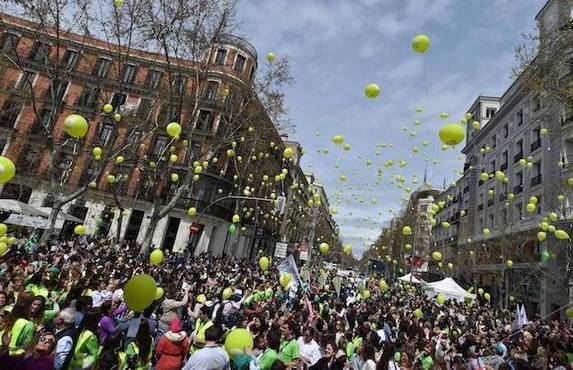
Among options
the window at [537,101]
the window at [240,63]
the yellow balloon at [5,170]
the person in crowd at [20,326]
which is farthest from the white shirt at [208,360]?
the window at [240,63]

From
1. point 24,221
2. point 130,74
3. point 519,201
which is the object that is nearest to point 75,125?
point 24,221

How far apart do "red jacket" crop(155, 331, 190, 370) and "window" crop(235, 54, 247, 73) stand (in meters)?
31.3

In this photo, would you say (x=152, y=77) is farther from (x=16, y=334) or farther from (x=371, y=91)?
(x=16, y=334)

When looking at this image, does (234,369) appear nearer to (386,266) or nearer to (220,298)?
(220,298)

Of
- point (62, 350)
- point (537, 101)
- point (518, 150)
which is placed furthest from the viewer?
point (518, 150)

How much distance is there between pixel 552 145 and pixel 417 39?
22509mm

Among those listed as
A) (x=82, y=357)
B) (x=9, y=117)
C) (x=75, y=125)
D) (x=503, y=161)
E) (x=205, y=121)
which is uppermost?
(x=503, y=161)

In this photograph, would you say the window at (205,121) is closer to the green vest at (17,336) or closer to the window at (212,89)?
the window at (212,89)

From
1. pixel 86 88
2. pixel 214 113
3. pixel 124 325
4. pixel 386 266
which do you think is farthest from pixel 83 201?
pixel 386 266

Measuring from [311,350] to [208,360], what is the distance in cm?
271

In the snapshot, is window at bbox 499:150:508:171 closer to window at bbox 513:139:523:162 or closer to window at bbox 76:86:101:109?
window at bbox 513:139:523:162

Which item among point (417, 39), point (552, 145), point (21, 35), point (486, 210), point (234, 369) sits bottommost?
point (234, 369)

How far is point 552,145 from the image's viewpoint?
2341 centimetres

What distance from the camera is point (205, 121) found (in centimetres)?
3247
